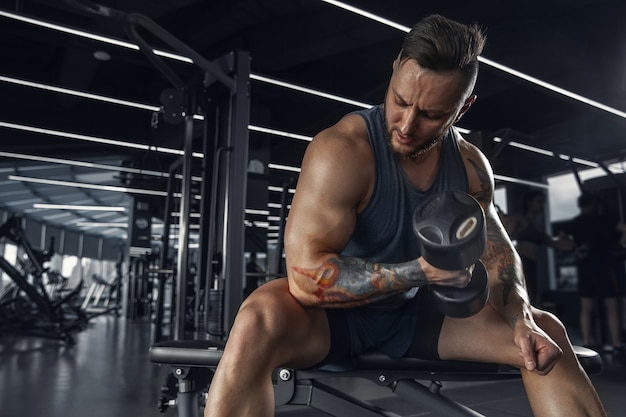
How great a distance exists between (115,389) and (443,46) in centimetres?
212

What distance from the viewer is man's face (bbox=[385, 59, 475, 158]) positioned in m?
0.92

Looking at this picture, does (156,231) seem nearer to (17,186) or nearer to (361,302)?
(17,186)

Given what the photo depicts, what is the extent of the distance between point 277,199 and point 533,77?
594 centimetres

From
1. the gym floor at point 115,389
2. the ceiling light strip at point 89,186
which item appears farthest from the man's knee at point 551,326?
the ceiling light strip at point 89,186

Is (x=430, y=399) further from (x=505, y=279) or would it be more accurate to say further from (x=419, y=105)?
(x=419, y=105)

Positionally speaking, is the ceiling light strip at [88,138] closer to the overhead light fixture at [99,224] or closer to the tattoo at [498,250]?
→ the tattoo at [498,250]

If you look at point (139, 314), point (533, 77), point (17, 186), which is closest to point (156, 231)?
→ point (17, 186)

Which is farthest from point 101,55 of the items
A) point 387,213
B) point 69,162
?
point 387,213

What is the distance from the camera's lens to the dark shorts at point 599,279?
12.0ft

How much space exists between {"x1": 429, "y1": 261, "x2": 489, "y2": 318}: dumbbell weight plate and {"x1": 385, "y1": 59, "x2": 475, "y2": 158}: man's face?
28 centimetres

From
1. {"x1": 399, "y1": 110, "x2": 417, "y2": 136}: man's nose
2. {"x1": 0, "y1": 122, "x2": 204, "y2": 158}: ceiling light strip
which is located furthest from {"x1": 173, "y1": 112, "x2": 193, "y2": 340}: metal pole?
{"x1": 0, "y1": 122, "x2": 204, "y2": 158}: ceiling light strip

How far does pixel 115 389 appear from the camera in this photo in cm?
234

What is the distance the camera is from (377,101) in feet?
18.2

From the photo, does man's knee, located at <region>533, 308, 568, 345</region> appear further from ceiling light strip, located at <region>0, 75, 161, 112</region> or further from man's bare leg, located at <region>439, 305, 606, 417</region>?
ceiling light strip, located at <region>0, 75, 161, 112</region>
